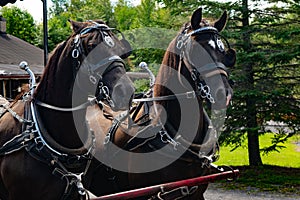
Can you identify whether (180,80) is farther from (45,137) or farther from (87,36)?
(45,137)

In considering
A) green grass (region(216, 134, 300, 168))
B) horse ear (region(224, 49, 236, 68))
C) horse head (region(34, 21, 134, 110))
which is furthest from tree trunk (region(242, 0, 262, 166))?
horse head (region(34, 21, 134, 110))

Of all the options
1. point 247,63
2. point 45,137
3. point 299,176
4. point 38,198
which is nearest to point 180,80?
point 45,137

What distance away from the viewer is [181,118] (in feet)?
12.5

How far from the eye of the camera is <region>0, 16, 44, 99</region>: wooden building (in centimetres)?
1206

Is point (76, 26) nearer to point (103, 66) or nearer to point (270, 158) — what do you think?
point (103, 66)

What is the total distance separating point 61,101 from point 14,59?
1215 centimetres

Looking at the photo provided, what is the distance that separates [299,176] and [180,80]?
699 cm

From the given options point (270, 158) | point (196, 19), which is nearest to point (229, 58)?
point (196, 19)

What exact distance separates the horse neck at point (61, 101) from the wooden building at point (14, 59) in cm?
708

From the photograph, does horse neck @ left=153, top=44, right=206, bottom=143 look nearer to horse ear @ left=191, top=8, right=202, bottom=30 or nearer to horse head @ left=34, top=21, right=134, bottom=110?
horse ear @ left=191, top=8, right=202, bottom=30

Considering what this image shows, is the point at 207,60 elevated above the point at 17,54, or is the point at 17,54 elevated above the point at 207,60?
the point at 207,60

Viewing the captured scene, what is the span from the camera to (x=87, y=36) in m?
3.28

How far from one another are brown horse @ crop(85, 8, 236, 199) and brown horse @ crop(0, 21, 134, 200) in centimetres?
48

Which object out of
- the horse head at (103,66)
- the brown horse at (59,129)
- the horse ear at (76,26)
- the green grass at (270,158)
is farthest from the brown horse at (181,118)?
the green grass at (270,158)
